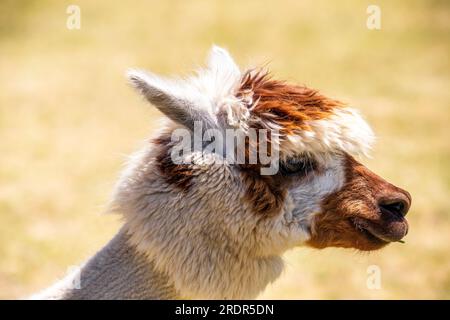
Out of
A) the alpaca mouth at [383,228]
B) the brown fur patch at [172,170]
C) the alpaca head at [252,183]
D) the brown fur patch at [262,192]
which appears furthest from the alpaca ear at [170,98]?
the alpaca mouth at [383,228]

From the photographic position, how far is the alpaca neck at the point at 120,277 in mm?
3340

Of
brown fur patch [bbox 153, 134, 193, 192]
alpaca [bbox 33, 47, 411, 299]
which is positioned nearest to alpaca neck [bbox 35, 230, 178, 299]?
alpaca [bbox 33, 47, 411, 299]

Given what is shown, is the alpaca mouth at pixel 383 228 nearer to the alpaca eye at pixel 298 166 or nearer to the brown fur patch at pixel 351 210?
the brown fur patch at pixel 351 210

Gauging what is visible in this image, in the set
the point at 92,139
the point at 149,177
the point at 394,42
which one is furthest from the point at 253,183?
the point at 394,42

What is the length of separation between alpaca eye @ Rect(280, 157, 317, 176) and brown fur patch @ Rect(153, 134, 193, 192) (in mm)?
428

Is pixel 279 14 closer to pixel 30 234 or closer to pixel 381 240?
pixel 30 234

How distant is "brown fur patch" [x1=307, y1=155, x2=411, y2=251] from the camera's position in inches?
131

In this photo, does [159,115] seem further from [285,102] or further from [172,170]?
[285,102]

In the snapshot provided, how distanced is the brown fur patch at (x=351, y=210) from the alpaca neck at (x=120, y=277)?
72cm

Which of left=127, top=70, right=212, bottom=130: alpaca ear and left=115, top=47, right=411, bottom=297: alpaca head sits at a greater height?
left=127, top=70, right=212, bottom=130: alpaca ear

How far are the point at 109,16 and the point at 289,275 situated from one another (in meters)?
11.3

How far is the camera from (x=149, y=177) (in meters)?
3.29

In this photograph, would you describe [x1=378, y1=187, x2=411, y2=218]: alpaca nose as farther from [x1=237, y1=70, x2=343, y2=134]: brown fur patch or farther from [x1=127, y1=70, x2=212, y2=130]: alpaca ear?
[x1=127, y1=70, x2=212, y2=130]: alpaca ear

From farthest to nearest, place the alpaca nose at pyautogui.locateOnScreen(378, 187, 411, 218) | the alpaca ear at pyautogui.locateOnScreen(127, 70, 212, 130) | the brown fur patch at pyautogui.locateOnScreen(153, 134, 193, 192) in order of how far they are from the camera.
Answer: the alpaca nose at pyautogui.locateOnScreen(378, 187, 411, 218), the brown fur patch at pyautogui.locateOnScreen(153, 134, 193, 192), the alpaca ear at pyautogui.locateOnScreen(127, 70, 212, 130)
